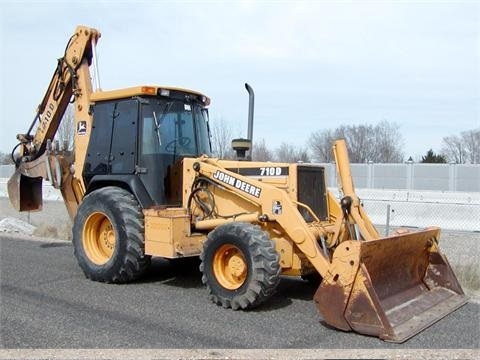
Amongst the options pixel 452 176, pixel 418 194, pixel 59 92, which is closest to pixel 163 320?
pixel 59 92

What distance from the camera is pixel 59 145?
371 inches

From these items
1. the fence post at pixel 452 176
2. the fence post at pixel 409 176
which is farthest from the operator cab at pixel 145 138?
the fence post at pixel 452 176

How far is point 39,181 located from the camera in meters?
10.1

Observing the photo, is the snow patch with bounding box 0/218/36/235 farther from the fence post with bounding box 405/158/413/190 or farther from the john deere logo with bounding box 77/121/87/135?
the fence post with bounding box 405/158/413/190

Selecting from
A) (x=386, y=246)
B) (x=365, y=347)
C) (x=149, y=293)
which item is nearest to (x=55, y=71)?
(x=149, y=293)

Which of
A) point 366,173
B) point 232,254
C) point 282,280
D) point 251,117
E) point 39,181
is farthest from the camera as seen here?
point 366,173

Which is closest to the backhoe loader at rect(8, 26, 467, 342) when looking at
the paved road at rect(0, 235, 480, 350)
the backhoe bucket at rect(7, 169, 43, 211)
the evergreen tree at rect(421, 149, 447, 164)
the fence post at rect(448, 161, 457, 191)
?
the paved road at rect(0, 235, 480, 350)

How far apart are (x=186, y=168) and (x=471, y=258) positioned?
5732mm

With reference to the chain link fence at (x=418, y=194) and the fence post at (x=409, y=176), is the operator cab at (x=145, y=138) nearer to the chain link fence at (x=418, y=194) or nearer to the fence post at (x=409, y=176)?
the chain link fence at (x=418, y=194)

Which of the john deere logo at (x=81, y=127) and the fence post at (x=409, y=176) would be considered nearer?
the john deere logo at (x=81, y=127)

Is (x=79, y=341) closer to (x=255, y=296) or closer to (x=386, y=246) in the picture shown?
(x=255, y=296)

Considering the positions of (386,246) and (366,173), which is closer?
(386,246)

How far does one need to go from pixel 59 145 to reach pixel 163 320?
460 centimetres

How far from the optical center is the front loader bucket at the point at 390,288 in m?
5.49
